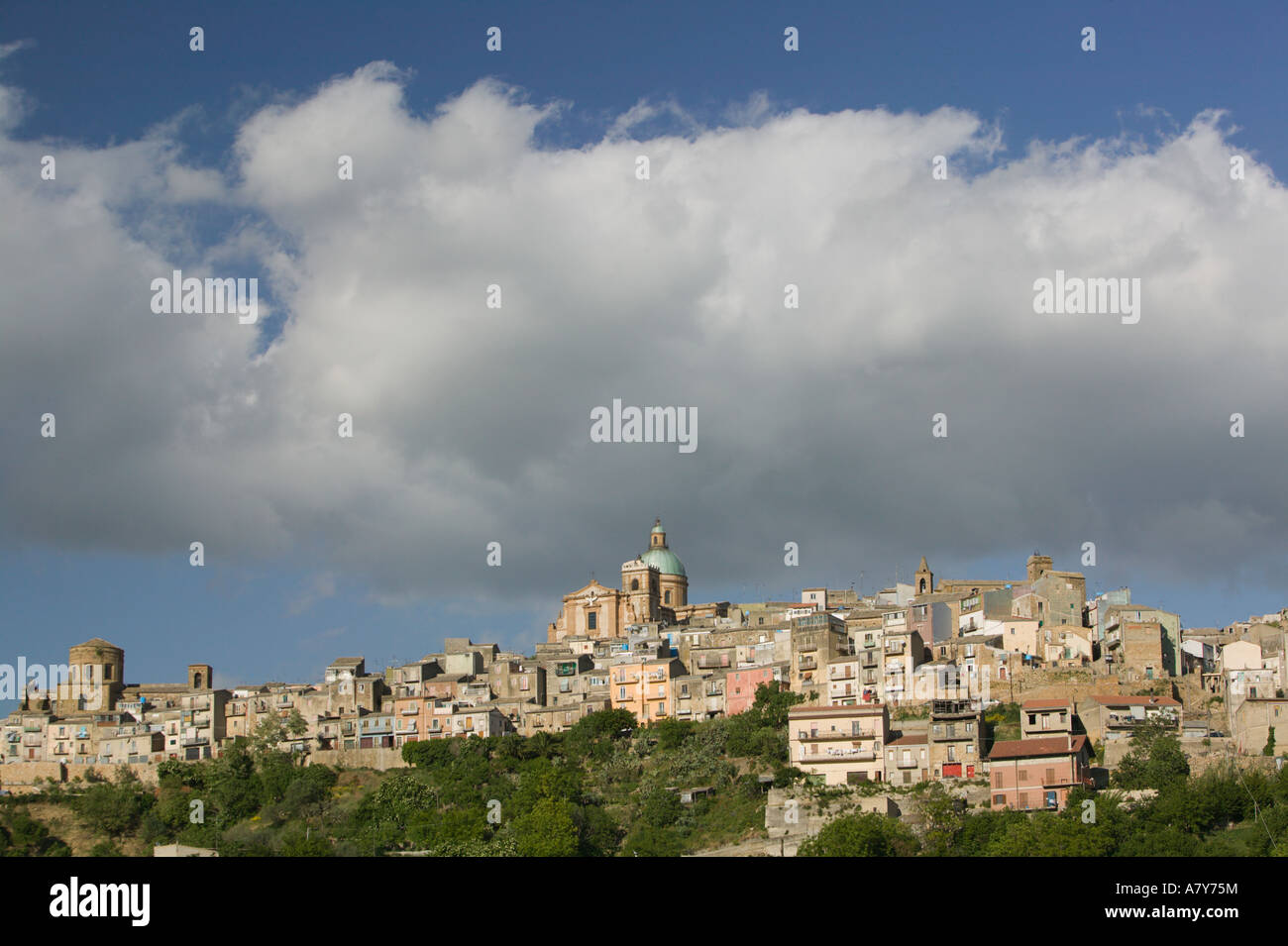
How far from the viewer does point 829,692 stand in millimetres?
76062

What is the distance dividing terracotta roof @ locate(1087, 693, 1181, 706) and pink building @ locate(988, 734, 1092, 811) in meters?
5.89

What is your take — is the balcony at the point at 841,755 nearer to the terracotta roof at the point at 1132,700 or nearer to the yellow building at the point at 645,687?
the terracotta roof at the point at 1132,700

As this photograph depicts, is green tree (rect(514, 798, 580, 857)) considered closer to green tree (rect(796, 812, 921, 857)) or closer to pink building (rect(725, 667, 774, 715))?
green tree (rect(796, 812, 921, 857))

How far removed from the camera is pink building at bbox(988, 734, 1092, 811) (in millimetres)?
59969

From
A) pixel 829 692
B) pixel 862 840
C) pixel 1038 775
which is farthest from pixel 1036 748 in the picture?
pixel 829 692

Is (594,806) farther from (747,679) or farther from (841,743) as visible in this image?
(747,679)

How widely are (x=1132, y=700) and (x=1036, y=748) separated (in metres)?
8.39

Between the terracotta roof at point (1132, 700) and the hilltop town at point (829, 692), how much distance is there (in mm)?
176

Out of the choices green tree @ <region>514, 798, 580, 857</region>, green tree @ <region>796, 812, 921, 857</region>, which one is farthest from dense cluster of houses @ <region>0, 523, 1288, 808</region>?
green tree @ <region>514, 798, 580, 857</region>

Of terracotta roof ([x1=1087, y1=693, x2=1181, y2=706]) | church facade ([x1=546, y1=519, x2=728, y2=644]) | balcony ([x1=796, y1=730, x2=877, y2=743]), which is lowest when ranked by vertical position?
balcony ([x1=796, y1=730, x2=877, y2=743])
